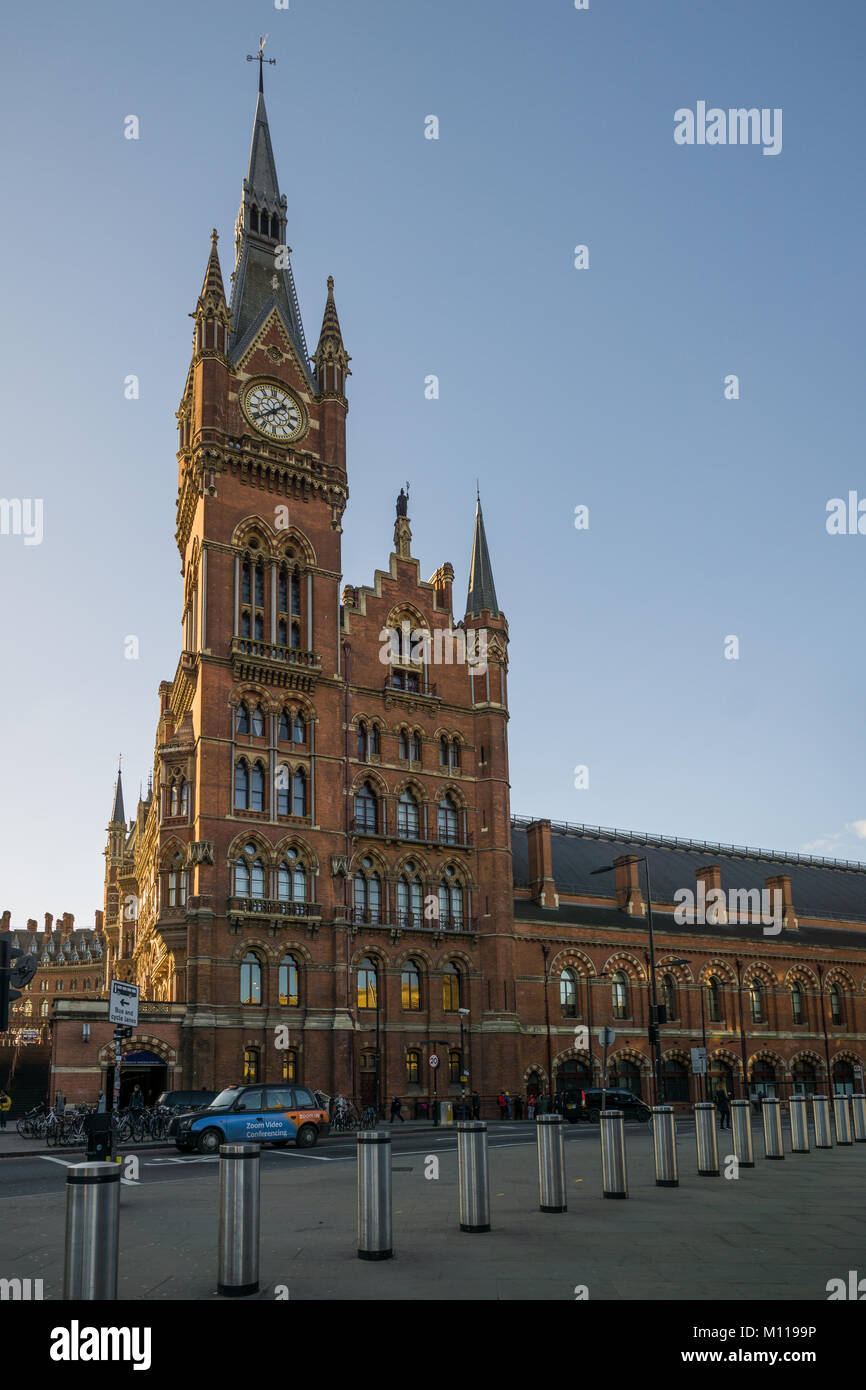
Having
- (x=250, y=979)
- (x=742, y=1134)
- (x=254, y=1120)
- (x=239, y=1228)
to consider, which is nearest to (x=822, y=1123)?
(x=742, y=1134)

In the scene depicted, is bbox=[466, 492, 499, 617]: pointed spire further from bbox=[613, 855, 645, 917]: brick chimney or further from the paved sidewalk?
the paved sidewalk

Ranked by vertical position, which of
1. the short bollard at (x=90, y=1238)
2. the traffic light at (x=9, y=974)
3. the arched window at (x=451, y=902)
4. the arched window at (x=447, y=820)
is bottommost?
the short bollard at (x=90, y=1238)

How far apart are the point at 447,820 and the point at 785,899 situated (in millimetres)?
27481

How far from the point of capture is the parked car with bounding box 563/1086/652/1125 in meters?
46.8

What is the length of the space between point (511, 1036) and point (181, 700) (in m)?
22.0

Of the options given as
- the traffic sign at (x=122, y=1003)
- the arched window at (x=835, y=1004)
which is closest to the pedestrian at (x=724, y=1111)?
the arched window at (x=835, y=1004)

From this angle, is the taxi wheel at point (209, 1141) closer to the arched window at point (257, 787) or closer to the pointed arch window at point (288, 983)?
the pointed arch window at point (288, 983)

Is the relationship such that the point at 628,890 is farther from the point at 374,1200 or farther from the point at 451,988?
the point at 374,1200

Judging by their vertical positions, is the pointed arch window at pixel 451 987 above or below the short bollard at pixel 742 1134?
above

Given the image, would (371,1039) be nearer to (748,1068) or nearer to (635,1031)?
(635,1031)

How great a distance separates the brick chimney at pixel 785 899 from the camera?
7262 cm

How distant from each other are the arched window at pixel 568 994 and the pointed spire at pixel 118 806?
2946 inches
